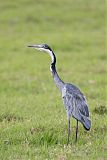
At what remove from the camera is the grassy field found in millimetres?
8695

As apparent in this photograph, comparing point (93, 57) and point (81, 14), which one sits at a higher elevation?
point (93, 57)

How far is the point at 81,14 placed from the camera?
121ft

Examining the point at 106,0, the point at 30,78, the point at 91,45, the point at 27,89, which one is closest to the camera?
the point at 27,89

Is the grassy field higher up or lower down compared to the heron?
lower down

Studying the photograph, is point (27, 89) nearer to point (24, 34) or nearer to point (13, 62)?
point (13, 62)

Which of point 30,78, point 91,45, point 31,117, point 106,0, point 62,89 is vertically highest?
point 62,89

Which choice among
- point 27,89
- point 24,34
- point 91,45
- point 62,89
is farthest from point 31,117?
point 24,34

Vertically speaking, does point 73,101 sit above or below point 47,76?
above

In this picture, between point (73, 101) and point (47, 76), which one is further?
point (47, 76)

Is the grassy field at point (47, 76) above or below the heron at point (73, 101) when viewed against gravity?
below

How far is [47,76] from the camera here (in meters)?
17.6

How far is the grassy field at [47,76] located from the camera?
8.70 metres

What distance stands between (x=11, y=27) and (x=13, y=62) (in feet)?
40.3

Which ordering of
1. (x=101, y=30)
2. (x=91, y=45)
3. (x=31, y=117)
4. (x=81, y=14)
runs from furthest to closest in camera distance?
1. (x=81, y=14)
2. (x=101, y=30)
3. (x=91, y=45)
4. (x=31, y=117)
